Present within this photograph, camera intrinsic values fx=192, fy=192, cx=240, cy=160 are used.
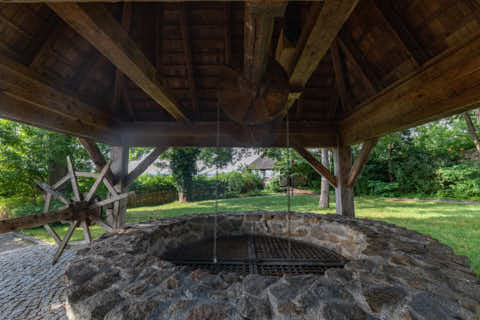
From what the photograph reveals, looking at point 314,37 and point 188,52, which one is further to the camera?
point 188,52

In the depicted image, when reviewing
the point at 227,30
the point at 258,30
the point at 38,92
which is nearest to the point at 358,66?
the point at 227,30

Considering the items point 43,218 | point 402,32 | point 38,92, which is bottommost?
point 43,218

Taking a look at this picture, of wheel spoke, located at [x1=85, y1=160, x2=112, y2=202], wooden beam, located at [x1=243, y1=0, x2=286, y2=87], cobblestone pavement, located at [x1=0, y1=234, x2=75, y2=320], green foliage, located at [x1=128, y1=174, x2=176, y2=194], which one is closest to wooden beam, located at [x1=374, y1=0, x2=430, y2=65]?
wooden beam, located at [x1=243, y1=0, x2=286, y2=87]

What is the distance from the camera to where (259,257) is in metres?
2.50

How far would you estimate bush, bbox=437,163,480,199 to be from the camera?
852cm

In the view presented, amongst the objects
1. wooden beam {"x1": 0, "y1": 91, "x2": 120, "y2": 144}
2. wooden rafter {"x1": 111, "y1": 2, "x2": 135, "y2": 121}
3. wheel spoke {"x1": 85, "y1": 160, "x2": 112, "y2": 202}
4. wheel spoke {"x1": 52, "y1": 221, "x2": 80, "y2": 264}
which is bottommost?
wheel spoke {"x1": 52, "y1": 221, "x2": 80, "y2": 264}

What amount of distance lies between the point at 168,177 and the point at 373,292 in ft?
38.0

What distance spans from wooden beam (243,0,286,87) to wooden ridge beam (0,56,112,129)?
87.2 inches

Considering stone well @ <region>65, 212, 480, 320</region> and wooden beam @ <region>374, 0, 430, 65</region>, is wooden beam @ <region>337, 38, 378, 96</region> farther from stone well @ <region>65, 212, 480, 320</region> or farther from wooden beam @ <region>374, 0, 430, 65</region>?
stone well @ <region>65, 212, 480, 320</region>

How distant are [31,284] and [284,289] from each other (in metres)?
3.60

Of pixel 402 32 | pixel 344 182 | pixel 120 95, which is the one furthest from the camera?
pixel 344 182

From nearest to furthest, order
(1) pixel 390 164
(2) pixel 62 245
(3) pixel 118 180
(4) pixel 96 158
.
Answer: (2) pixel 62 245 → (4) pixel 96 158 → (3) pixel 118 180 → (1) pixel 390 164

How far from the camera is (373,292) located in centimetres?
123

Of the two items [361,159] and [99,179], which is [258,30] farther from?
[99,179]
